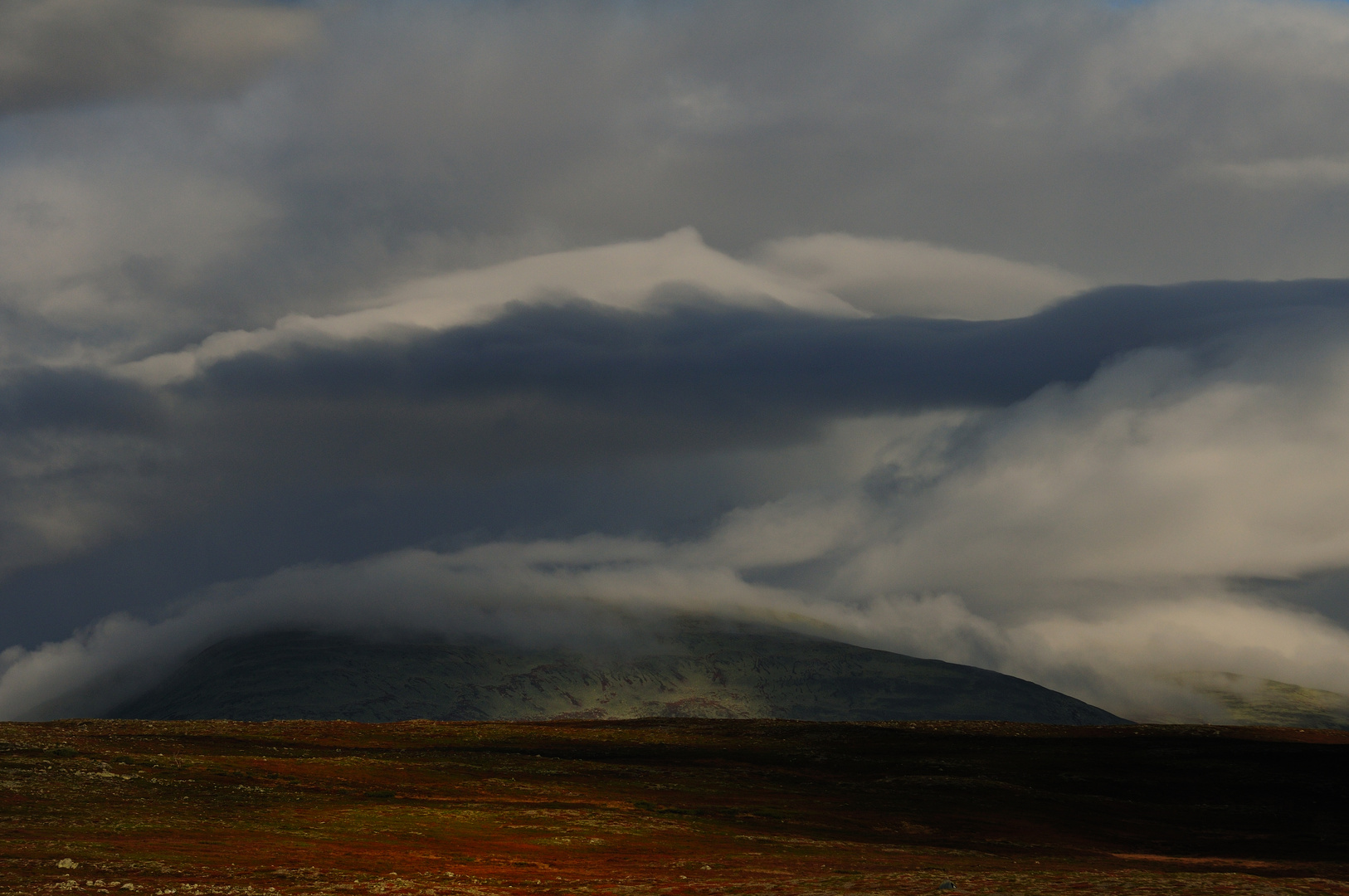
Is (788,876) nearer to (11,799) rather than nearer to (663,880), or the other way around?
(663,880)

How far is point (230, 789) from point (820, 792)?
6041cm

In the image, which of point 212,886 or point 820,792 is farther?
point 820,792

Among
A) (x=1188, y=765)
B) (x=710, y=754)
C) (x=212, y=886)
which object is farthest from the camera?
(x=710, y=754)

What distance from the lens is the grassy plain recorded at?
68.9 metres

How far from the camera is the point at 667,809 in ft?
370

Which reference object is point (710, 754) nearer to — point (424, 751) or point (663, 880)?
point (424, 751)

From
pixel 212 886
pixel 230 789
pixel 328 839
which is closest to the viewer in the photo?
pixel 212 886

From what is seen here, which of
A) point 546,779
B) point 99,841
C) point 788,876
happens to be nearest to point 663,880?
point 788,876

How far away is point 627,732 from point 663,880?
11037 cm

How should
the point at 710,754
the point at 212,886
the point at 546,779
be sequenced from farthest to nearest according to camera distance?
1. the point at 710,754
2. the point at 546,779
3. the point at 212,886

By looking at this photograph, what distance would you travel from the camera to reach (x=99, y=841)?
72062 millimetres

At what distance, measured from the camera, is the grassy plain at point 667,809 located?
226 ft

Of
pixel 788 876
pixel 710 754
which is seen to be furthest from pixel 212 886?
pixel 710 754

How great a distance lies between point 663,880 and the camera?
2849 inches
